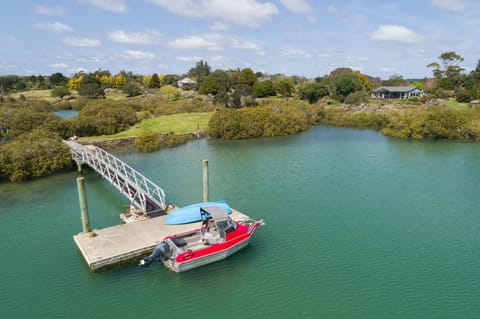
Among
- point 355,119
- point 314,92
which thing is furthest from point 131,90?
point 355,119

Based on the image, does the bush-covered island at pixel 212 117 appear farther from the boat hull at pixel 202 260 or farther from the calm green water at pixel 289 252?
the boat hull at pixel 202 260

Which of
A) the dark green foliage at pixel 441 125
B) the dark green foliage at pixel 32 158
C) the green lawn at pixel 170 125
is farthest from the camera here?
the dark green foliage at pixel 441 125

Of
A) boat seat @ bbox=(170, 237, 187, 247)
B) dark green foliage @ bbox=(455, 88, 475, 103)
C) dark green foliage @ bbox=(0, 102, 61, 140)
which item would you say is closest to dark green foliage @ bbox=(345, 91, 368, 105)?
dark green foliage @ bbox=(455, 88, 475, 103)

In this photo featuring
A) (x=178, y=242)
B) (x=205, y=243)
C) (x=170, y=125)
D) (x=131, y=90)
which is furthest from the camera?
(x=131, y=90)

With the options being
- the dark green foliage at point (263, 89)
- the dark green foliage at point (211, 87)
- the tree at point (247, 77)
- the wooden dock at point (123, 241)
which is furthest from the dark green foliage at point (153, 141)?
the tree at point (247, 77)

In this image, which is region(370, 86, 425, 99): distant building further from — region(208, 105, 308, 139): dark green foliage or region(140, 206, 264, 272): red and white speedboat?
region(140, 206, 264, 272): red and white speedboat

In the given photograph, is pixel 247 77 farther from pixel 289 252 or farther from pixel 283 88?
pixel 289 252

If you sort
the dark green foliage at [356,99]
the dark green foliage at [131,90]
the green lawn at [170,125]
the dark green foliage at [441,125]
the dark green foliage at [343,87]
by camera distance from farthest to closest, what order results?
the dark green foliage at [131,90]
the dark green foliage at [343,87]
the dark green foliage at [356,99]
the dark green foliage at [441,125]
the green lawn at [170,125]
